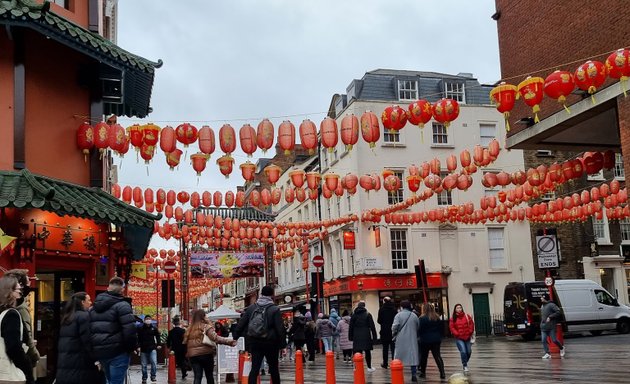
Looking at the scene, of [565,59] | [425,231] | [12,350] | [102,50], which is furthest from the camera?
[425,231]

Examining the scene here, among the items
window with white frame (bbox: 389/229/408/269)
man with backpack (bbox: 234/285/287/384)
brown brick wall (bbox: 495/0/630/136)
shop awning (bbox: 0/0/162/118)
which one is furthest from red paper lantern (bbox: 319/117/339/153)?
window with white frame (bbox: 389/229/408/269)

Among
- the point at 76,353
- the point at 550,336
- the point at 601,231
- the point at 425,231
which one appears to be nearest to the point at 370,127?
the point at 550,336

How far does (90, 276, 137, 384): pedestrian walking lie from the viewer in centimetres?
859

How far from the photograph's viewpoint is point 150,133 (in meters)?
15.6

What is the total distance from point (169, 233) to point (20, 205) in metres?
19.2

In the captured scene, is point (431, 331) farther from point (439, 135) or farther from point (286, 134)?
point (439, 135)

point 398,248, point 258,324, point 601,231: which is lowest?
point 258,324

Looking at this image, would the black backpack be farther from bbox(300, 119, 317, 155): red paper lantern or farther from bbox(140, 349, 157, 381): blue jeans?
bbox(140, 349, 157, 381): blue jeans

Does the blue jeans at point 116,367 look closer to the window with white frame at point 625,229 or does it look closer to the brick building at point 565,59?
the brick building at point 565,59

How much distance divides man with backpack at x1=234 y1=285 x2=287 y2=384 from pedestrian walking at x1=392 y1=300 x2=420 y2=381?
441cm

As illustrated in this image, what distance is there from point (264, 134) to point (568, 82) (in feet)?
22.2

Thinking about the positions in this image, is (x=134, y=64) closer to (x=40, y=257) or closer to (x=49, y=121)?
(x=49, y=121)

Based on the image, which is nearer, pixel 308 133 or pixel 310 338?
pixel 308 133

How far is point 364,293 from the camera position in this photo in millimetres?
37656
